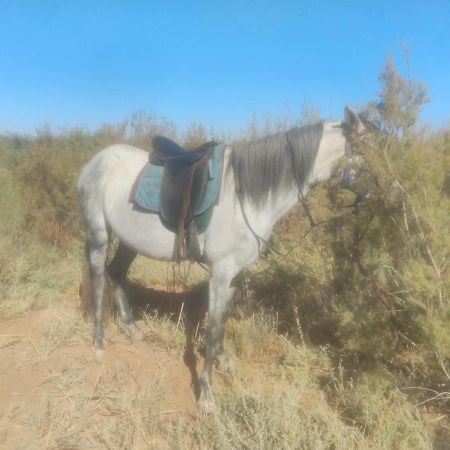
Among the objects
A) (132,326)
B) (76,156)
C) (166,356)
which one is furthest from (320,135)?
(76,156)

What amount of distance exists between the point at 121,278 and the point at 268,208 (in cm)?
198

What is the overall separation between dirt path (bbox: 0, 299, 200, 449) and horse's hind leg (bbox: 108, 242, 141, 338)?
155 millimetres

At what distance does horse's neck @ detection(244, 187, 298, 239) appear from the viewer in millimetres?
2762

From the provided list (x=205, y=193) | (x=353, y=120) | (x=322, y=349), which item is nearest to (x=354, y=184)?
(x=353, y=120)

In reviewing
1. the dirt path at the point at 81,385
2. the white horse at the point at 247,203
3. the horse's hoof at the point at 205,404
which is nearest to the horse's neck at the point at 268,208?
the white horse at the point at 247,203

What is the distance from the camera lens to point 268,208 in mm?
2781

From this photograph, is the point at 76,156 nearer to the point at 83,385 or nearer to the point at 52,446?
the point at 83,385

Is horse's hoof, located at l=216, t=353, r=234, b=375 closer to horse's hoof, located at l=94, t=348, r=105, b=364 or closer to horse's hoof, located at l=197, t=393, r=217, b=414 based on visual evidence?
horse's hoof, located at l=197, t=393, r=217, b=414

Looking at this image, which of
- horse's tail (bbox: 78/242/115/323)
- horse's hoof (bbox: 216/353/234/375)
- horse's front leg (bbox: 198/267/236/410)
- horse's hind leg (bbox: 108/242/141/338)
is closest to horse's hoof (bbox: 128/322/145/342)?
horse's hind leg (bbox: 108/242/141/338)

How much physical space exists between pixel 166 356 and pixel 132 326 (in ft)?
1.92

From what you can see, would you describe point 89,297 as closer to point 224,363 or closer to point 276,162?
point 224,363

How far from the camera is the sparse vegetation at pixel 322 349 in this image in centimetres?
225

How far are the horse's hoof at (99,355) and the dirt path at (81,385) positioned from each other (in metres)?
0.04

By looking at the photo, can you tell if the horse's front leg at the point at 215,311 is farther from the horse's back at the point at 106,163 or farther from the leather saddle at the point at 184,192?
the horse's back at the point at 106,163
